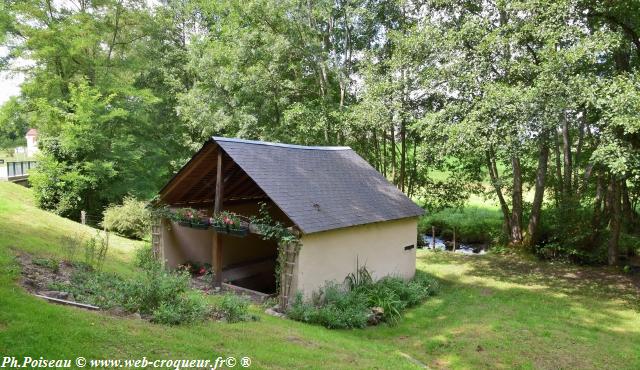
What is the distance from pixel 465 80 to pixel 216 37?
15.9 meters

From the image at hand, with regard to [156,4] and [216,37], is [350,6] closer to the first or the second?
[216,37]

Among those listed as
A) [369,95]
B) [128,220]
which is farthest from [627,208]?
[128,220]

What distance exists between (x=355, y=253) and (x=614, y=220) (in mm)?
9434

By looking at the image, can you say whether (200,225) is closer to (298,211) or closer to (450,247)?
(298,211)

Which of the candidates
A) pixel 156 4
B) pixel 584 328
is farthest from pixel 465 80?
pixel 156 4

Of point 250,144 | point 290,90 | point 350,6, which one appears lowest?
point 250,144

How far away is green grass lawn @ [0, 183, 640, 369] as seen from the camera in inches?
201

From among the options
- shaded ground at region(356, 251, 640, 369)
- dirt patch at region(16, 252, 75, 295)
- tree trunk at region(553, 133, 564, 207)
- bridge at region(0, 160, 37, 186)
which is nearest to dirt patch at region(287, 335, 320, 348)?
shaded ground at region(356, 251, 640, 369)

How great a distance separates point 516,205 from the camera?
56.1ft

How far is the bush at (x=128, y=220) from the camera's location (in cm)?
1673

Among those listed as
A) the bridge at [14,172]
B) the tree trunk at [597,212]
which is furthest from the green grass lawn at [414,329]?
the bridge at [14,172]

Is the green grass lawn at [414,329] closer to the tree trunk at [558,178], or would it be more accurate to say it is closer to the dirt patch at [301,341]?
the dirt patch at [301,341]

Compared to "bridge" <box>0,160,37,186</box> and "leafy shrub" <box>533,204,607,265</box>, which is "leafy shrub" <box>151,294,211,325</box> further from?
"bridge" <box>0,160,37,186</box>

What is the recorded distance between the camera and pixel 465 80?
515 inches
